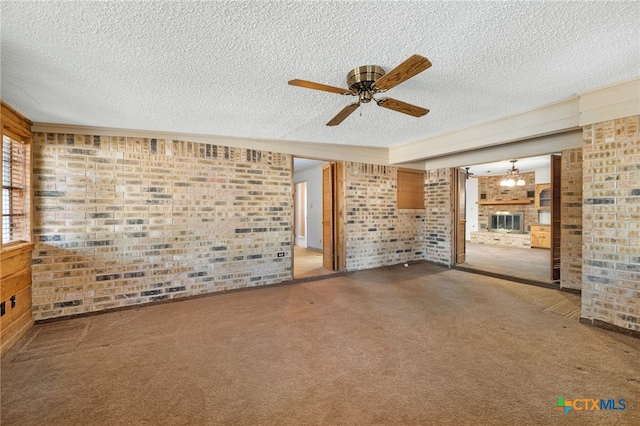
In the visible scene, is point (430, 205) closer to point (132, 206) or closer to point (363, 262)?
point (363, 262)

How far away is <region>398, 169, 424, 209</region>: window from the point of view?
567 cm

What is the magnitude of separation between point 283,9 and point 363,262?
14.6 ft

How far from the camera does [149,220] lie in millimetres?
3484

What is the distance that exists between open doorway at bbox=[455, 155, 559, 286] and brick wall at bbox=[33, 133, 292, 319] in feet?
13.4

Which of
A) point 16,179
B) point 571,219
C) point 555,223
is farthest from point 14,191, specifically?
point 555,223

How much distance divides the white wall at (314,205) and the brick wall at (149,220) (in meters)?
3.15

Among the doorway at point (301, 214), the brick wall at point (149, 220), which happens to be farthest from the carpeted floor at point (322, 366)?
the doorway at point (301, 214)

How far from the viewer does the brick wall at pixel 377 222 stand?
16.8ft

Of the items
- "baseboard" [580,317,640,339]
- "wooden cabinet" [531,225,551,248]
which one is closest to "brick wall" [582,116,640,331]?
"baseboard" [580,317,640,339]

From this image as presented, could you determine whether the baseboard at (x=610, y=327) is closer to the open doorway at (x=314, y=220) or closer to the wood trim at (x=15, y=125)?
the open doorway at (x=314, y=220)

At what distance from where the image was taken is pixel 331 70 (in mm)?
2123

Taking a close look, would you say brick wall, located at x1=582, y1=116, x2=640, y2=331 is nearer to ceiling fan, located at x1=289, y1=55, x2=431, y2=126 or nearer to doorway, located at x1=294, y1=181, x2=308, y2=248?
ceiling fan, located at x1=289, y1=55, x2=431, y2=126

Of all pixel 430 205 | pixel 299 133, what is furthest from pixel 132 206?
pixel 430 205

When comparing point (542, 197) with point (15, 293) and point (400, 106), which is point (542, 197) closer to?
point (400, 106)
